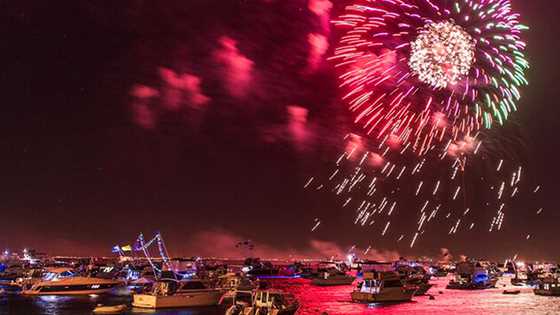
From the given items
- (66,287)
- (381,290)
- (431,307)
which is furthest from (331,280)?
(66,287)

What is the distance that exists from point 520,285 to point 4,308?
85.8m

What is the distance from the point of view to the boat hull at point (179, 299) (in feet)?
156

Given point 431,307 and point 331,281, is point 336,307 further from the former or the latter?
point 331,281

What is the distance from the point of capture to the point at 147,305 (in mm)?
47719

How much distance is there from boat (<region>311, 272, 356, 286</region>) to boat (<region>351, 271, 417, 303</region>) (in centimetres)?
3397

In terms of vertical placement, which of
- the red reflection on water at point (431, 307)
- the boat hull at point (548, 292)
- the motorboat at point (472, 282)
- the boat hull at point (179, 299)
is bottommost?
the red reflection on water at point (431, 307)

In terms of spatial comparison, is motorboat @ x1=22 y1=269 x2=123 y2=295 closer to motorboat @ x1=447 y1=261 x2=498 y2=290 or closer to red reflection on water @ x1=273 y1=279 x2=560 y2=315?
red reflection on water @ x1=273 y1=279 x2=560 y2=315

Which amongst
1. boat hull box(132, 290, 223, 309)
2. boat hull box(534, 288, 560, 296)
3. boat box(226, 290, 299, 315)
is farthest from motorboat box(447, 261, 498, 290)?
boat box(226, 290, 299, 315)

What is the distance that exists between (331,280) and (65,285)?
1771 inches

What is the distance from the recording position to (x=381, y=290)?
56.7 m

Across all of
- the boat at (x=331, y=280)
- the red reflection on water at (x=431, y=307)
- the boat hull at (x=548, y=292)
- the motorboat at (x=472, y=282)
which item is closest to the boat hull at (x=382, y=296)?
the red reflection on water at (x=431, y=307)

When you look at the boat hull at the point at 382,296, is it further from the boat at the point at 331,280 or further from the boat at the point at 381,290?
the boat at the point at 331,280

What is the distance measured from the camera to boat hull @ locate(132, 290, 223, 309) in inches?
1876

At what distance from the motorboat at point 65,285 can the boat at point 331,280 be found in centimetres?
3778
